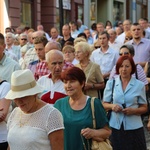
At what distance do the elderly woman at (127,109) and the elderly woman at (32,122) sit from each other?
2400 mm

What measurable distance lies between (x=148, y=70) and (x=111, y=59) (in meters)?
2.55

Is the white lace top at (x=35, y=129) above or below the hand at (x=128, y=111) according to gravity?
above

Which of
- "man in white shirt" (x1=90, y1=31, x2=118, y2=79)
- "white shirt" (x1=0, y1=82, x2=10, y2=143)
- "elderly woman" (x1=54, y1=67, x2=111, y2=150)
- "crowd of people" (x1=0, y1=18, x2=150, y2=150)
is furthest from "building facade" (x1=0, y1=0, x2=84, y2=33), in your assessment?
"elderly woman" (x1=54, y1=67, x2=111, y2=150)

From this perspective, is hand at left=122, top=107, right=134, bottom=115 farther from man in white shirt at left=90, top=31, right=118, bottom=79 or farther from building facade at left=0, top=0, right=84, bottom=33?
building facade at left=0, top=0, right=84, bottom=33

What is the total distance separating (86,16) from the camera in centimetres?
3384

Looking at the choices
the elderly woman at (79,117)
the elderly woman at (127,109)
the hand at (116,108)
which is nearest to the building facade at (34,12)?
the elderly woman at (127,109)

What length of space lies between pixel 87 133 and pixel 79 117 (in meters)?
0.21

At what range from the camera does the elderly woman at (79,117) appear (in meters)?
5.02

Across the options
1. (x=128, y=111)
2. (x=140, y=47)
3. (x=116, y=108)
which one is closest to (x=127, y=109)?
(x=128, y=111)

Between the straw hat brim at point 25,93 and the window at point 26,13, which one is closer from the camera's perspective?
the straw hat brim at point 25,93

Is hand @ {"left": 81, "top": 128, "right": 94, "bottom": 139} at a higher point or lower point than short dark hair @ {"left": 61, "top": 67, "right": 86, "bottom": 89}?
lower

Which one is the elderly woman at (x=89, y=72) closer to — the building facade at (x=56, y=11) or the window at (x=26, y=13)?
the building facade at (x=56, y=11)

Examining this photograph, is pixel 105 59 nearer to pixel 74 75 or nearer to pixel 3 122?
pixel 3 122

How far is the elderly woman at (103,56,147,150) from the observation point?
21.6 ft
